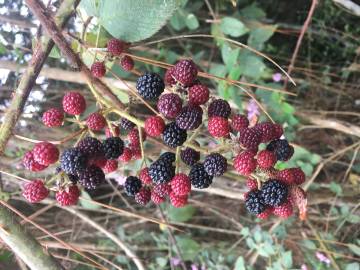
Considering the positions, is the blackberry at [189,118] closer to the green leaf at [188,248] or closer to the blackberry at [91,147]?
the blackberry at [91,147]

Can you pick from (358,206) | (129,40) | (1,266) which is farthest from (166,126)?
(358,206)

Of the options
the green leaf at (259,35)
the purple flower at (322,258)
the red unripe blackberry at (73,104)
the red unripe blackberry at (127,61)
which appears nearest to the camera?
the red unripe blackberry at (73,104)

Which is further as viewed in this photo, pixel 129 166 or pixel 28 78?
pixel 129 166

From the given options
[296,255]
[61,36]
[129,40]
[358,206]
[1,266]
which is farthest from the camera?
[296,255]

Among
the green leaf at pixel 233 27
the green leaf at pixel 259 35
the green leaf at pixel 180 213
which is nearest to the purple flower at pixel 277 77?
the green leaf at pixel 259 35

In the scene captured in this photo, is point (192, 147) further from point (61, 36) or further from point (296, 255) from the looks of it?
point (296, 255)

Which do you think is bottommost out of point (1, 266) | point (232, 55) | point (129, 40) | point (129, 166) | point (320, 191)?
point (1, 266)

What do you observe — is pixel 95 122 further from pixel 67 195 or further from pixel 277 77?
pixel 277 77
